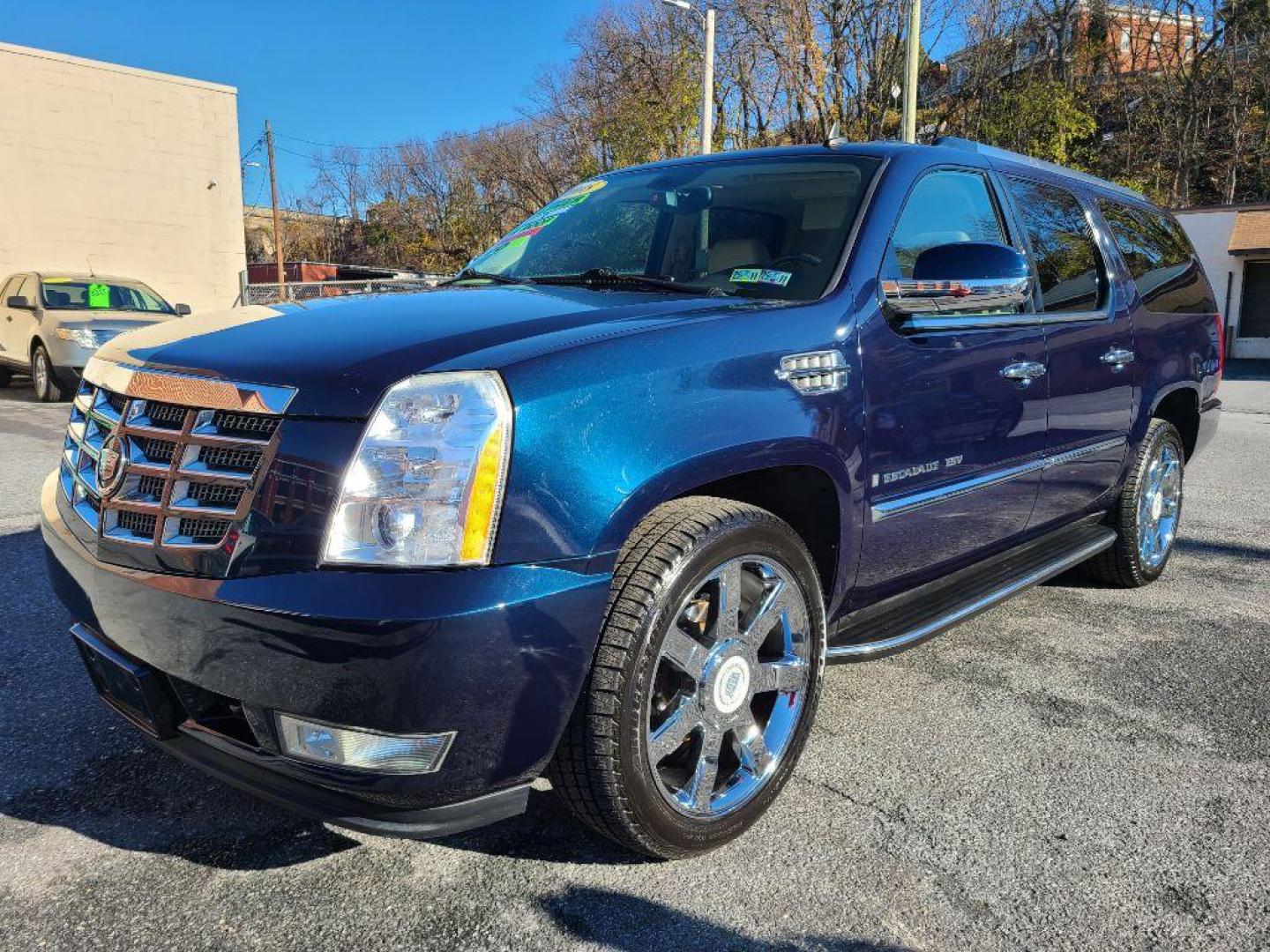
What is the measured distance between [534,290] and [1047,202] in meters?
2.25

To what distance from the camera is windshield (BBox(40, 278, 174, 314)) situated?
38.3 feet

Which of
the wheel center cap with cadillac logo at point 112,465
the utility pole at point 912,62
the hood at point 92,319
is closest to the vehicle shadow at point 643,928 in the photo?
the wheel center cap with cadillac logo at point 112,465

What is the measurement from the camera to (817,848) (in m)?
2.37

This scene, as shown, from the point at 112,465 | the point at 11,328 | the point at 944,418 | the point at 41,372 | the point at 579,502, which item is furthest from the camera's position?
the point at 11,328

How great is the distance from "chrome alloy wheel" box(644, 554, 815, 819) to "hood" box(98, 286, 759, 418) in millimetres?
687

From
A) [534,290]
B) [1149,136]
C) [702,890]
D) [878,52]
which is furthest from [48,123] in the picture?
[1149,136]

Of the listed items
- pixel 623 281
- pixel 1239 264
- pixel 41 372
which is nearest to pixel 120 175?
pixel 41 372

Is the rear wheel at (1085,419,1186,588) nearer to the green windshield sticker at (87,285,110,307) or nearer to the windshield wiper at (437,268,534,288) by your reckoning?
the windshield wiper at (437,268,534,288)

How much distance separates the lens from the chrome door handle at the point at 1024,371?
3.17m

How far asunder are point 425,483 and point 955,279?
172cm

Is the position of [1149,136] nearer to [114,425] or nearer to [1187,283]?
[1187,283]

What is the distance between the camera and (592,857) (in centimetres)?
232

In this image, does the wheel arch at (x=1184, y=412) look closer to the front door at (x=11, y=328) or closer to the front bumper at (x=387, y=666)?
the front bumper at (x=387, y=666)

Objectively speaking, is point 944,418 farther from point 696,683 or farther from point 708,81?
point 708,81
